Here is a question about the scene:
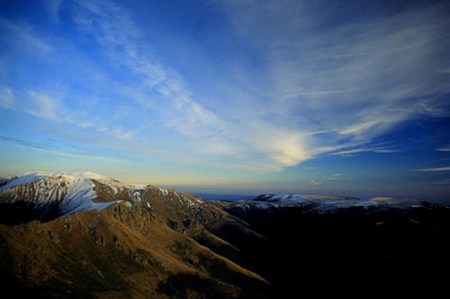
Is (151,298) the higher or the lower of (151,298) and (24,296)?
the lower

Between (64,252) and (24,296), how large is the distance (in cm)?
5275

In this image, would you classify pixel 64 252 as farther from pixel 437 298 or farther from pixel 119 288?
pixel 437 298

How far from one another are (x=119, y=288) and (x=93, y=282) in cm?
1840

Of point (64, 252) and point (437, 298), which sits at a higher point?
point (64, 252)

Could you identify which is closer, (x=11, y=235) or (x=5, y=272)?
(x=5, y=272)

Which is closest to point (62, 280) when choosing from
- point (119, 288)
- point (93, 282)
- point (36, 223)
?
point (93, 282)

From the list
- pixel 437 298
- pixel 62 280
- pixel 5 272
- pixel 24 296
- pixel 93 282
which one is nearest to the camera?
pixel 24 296

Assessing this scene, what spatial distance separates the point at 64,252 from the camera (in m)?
196

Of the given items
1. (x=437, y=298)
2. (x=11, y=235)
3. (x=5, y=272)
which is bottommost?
(x=437, y=298)

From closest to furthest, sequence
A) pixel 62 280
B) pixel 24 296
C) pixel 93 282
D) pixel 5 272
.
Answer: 1. pixel 24 296
2. pixel 5 272
3. pixel 62 280
4. pixel 93 282

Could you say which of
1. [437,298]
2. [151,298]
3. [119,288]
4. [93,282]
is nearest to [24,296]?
[93,282]

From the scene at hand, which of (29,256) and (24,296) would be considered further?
(29,256)

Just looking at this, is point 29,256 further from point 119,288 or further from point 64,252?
point 119,288

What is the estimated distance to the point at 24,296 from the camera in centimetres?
14425
